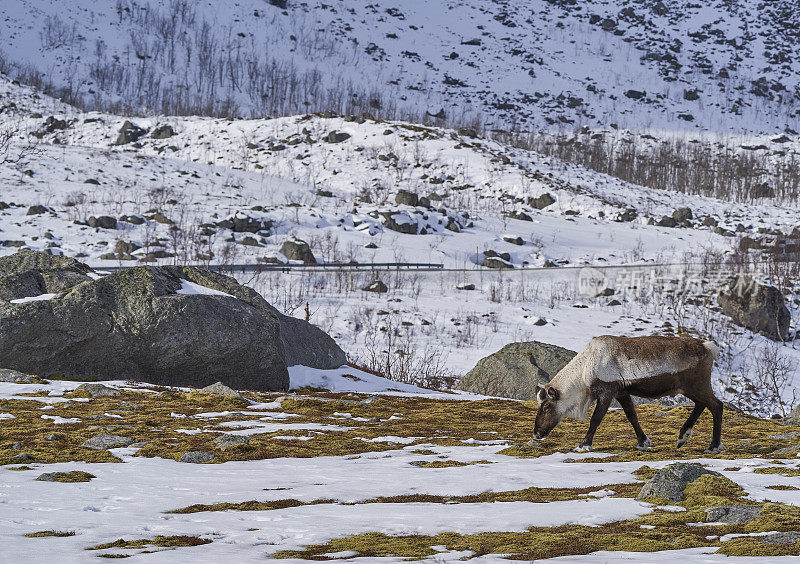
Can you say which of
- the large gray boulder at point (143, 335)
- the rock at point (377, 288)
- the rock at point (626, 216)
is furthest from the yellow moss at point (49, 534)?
the rock at point (626, 216)

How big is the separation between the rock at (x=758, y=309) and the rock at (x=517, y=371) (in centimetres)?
1560

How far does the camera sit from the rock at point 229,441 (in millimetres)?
7727

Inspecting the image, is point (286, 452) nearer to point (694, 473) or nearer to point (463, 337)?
point (694, 473)

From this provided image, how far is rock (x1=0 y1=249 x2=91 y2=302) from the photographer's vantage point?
1227 cm

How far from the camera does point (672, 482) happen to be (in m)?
5.57

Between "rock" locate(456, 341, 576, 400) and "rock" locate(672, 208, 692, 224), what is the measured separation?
44897 mm

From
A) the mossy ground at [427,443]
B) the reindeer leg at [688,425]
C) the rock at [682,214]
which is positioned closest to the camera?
the mossy ground at [427,443]

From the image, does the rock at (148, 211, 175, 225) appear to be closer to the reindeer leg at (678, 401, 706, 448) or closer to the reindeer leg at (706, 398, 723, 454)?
the reindeer leg at (678, 401, 706, 448)

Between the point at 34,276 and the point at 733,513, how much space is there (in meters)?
11.9

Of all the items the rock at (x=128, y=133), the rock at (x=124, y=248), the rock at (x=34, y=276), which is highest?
the rock at (x=128, y=133)

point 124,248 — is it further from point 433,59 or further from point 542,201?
point 433,59

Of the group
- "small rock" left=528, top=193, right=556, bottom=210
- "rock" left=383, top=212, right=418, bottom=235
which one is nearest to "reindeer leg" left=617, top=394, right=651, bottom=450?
"rock" left=383, top=212, right=418, bottom=235

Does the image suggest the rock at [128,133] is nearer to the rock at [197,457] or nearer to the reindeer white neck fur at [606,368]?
the rock at [197,457]

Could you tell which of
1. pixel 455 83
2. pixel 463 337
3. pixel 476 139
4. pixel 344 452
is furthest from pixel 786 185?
pixel 344 452
